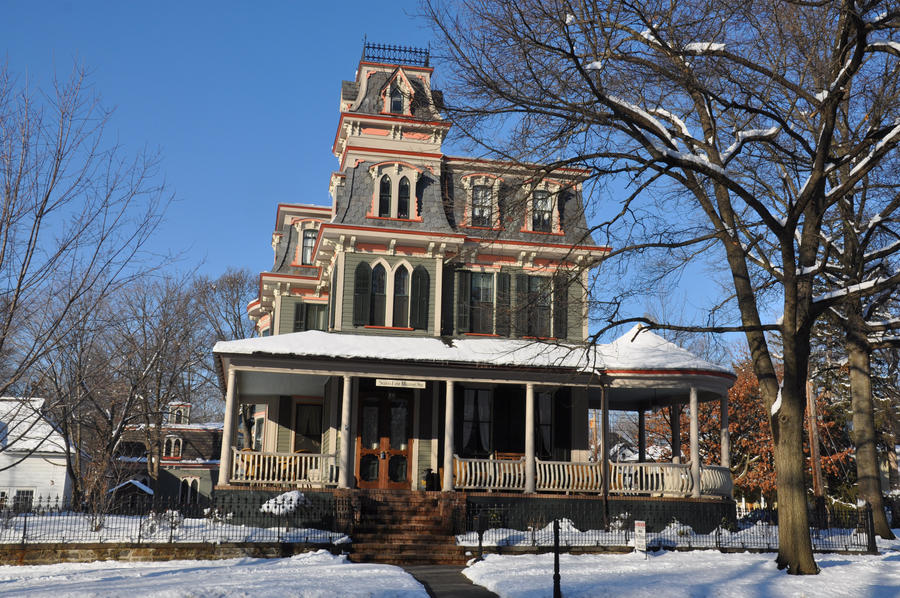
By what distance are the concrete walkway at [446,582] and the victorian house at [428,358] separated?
4.34 m

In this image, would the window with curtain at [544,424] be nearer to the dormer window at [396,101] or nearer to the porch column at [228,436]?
the porch column at [228,436]

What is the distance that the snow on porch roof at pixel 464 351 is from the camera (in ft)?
65.8

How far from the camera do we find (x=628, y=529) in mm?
19312

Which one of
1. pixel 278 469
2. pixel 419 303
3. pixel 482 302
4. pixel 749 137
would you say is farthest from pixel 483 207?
pixel 482 302

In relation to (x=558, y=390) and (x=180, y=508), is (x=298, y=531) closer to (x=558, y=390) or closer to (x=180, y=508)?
(x=180, y=508)

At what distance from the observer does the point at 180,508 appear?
17969 millimetres

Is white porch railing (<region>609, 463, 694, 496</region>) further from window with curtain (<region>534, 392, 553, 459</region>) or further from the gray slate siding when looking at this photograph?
the gray slate siding

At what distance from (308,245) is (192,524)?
1250 cm

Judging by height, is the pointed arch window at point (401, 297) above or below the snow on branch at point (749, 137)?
below

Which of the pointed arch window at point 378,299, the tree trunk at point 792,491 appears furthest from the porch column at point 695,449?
the pointed arch window at point 378,299

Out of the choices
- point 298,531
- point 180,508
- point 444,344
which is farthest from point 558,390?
point 180,508

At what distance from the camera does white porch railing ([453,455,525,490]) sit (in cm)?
2036

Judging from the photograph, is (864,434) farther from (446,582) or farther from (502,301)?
(446,582)

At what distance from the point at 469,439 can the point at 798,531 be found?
1078 cm
